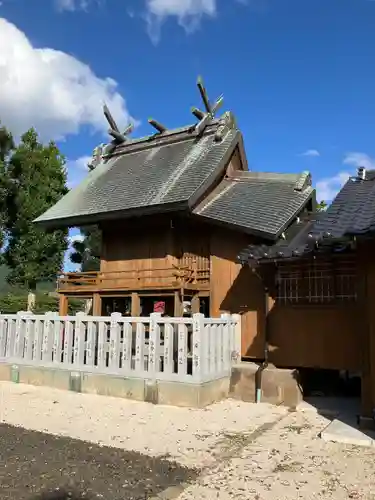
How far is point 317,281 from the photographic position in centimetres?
968

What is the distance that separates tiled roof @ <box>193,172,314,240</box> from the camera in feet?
38.0

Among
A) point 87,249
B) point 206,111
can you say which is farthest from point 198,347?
point 87,249

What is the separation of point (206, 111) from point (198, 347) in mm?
10473

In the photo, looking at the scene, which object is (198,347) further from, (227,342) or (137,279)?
(137,279)

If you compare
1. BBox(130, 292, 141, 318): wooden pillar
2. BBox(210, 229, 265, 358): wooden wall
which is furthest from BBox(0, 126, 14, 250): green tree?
BBox(210, 229, 265, 358): wooden wall

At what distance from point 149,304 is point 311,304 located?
7635 millimetres

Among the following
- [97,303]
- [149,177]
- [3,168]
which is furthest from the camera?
[3,168]

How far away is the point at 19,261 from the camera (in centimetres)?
2480

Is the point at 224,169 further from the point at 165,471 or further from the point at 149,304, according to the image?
the point at 165,471

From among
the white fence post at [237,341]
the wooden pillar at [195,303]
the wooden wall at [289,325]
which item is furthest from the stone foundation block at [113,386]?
the wooden pillar at [195,303]

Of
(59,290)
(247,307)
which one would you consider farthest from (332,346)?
(59,290)

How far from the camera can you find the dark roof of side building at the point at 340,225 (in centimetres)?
644

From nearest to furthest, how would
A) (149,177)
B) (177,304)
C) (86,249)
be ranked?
(177,304) → (149,177) → (86,249)

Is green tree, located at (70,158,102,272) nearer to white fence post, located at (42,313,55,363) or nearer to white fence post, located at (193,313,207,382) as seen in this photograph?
white fence post, located at (42,313,55,363)
